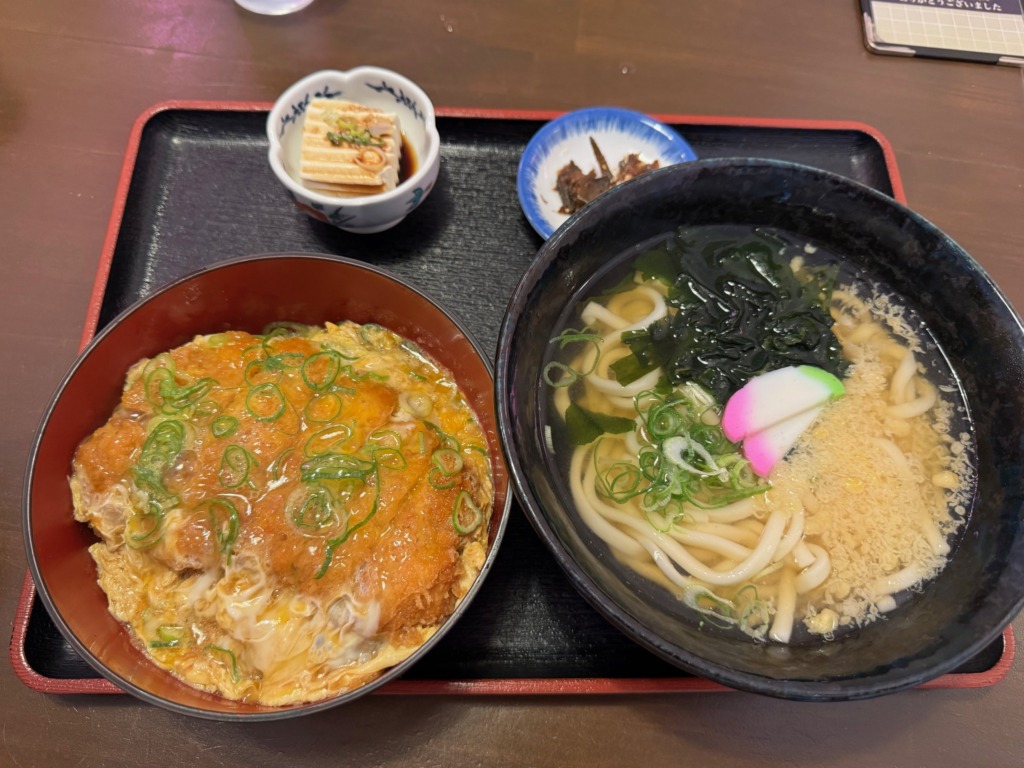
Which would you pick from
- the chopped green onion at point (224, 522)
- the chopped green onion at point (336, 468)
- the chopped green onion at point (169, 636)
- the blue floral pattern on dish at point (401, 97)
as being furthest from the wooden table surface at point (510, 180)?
the chopped green onion at point (336, 468)

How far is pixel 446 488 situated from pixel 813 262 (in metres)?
1.17

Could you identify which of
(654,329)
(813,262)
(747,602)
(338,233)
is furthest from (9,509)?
(813,262)

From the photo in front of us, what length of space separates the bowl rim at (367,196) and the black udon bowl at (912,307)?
672mm

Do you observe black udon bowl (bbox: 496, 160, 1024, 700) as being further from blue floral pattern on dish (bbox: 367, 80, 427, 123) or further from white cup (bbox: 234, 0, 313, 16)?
white cup (bbox: 234, 0, 313, 16)

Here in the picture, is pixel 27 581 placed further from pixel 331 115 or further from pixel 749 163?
pixel 749 163

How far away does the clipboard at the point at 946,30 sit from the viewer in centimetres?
259

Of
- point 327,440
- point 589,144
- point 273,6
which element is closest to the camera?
point 327,440

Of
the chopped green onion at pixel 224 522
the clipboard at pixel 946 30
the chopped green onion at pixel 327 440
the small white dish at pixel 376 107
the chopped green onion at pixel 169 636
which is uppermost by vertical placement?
the clipboard at pixel 946 30

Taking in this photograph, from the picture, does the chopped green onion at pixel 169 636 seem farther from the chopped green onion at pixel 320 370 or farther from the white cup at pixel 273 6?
the white cup at pixel 273 6

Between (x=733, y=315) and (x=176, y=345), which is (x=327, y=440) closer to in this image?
(x=176, y=345)

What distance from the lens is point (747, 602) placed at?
4.55ft

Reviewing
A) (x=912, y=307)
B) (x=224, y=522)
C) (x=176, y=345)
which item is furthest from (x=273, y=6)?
(x=912, y=307)

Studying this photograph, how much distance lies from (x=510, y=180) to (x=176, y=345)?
4.02ft

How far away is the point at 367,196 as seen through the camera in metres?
1.85
